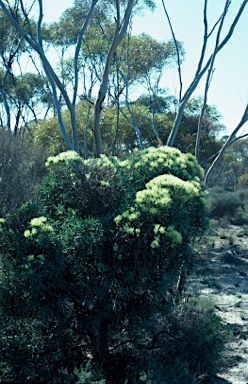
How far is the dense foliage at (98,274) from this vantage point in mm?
4520

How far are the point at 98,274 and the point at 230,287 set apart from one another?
6.48 meters

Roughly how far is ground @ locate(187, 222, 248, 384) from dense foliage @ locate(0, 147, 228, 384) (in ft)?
3.29

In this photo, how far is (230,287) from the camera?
10664 mm

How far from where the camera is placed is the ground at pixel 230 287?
642cm

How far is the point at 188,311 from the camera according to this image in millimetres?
6184

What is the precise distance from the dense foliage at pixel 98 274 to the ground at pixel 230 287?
1.00 meters

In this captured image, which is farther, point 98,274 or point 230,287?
point 230,287

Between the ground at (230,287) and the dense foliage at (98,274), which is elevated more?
the dense foliage at (98,274)

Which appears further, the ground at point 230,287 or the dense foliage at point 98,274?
the ground at point 230,287

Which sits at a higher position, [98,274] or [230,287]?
[98,274]

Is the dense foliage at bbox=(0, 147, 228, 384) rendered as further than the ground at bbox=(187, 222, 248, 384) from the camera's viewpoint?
No

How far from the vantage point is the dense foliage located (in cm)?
452

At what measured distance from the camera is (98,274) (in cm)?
468

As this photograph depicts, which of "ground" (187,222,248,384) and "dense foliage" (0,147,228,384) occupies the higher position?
Result: "dense foliage" (0,147,228,384)
